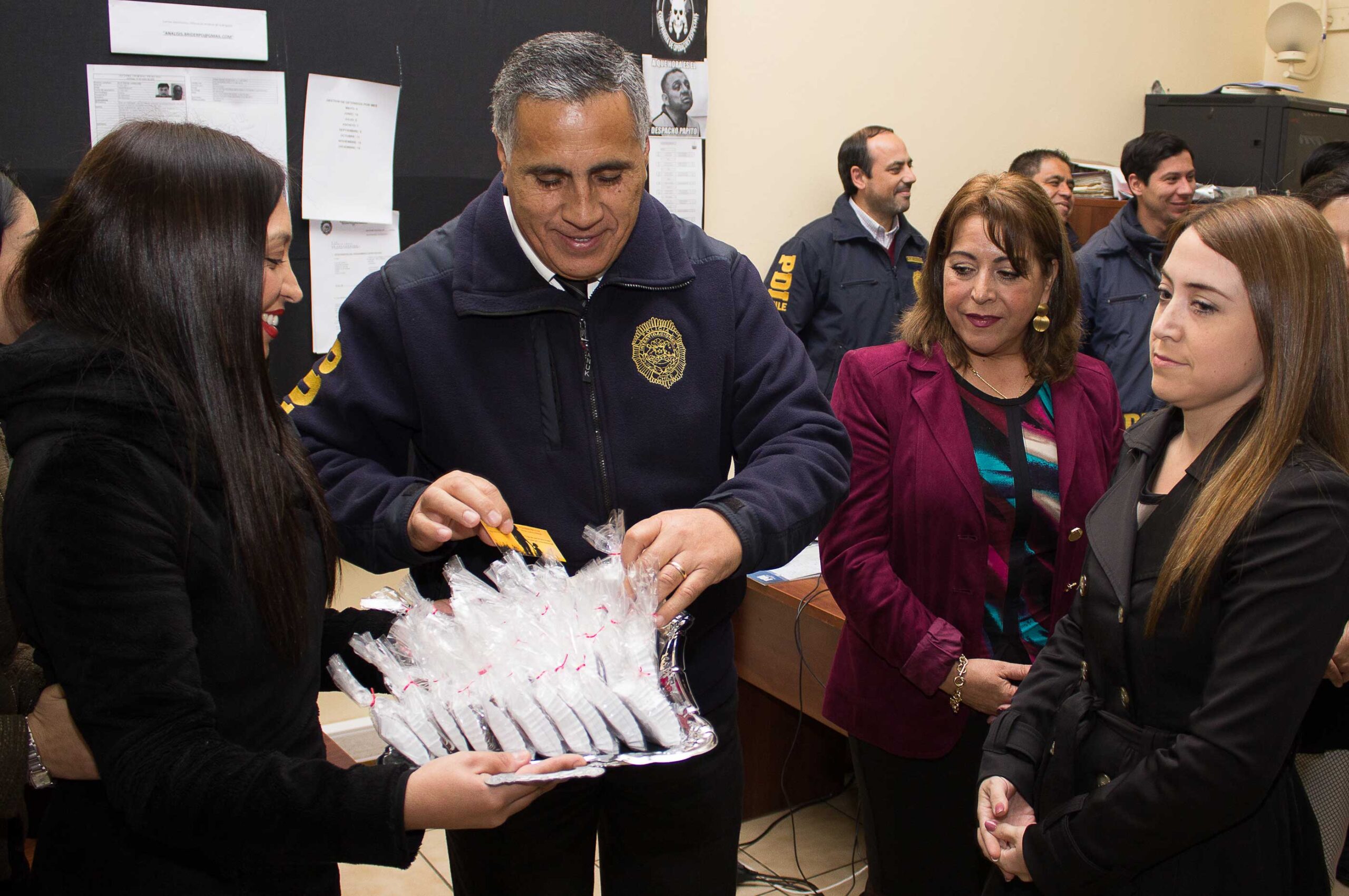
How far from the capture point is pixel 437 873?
274 cm

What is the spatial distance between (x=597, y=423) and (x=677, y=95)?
2543 mm

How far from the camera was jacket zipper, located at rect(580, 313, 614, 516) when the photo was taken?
1407 mm

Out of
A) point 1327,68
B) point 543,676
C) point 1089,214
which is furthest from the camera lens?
point 1327,68

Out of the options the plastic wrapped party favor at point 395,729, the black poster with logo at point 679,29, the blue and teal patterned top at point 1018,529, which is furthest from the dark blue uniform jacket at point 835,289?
the plastic wrapped party favor at point 395,729

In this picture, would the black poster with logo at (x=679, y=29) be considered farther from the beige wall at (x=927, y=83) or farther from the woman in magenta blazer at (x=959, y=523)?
the woman in magenta blazer at (x=959, y=523)

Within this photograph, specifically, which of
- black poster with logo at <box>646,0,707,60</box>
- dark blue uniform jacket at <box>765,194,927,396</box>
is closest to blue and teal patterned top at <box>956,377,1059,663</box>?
dark blue uniform jacket at <box>765,194,927,396</box>

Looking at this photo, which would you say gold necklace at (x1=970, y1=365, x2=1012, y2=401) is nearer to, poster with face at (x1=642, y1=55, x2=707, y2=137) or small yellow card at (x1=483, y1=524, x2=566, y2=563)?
small yellow card at (x1=483, y1=524, x2=566, y2=563)

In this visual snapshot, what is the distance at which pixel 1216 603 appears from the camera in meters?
1.25

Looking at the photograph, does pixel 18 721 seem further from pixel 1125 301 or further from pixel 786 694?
pixel 1125 301

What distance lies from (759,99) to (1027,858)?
10.4ft

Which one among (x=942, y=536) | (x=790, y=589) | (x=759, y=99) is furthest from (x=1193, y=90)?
(x=942, y=536)

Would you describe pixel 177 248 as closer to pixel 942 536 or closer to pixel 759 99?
pixel 942 536

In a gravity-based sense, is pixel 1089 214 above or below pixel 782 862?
above

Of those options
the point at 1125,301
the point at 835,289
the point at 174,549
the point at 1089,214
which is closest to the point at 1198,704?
the point at 174,549
